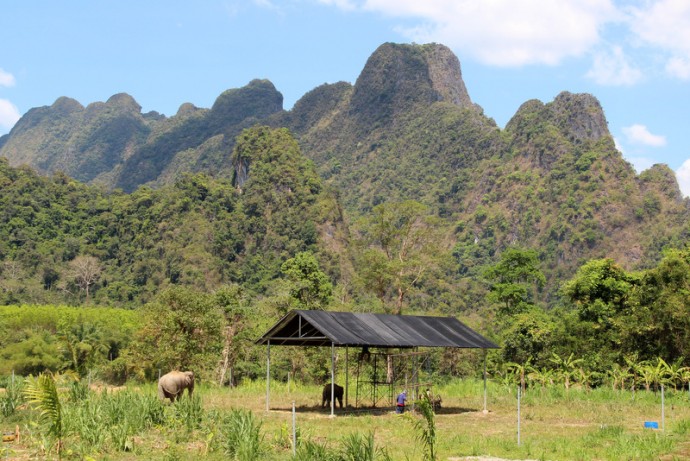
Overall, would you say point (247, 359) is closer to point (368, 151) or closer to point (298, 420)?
point (298, 420)

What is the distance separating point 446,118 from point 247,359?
465 ft

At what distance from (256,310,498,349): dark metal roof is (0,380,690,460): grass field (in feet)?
7.15

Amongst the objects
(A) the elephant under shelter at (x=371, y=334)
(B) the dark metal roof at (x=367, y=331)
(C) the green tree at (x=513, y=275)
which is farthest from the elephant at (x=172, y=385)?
(C) the green tree at (x=513, y=275)

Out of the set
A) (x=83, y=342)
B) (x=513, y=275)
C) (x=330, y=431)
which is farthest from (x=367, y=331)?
(x=513, y=275)

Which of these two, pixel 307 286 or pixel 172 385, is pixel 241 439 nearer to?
pixel 172 385

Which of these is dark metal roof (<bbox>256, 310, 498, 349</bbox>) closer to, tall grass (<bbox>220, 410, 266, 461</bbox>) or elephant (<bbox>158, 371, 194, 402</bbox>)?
elephant (<bbox>158, 371, 194, 402</bbox>)

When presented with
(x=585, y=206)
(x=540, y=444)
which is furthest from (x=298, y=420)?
(x=585, y=206)

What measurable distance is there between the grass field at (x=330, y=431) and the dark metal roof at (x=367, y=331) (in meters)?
2.18

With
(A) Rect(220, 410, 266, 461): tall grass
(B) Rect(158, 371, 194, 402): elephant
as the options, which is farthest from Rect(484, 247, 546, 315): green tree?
(A) Rect(220, 410, 266, 461): tall grass

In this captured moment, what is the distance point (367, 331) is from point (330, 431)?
17.7ft

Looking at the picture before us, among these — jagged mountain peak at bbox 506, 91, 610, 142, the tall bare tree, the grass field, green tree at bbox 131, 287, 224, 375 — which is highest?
jagged mountain peak at bbox 506, 91, 610, 142

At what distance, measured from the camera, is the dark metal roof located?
906 inches

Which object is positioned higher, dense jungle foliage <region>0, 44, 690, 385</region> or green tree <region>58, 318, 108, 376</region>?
dense jungle foliage <region>0, 44, 690, 385</region>

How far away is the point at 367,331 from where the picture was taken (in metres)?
24.2
